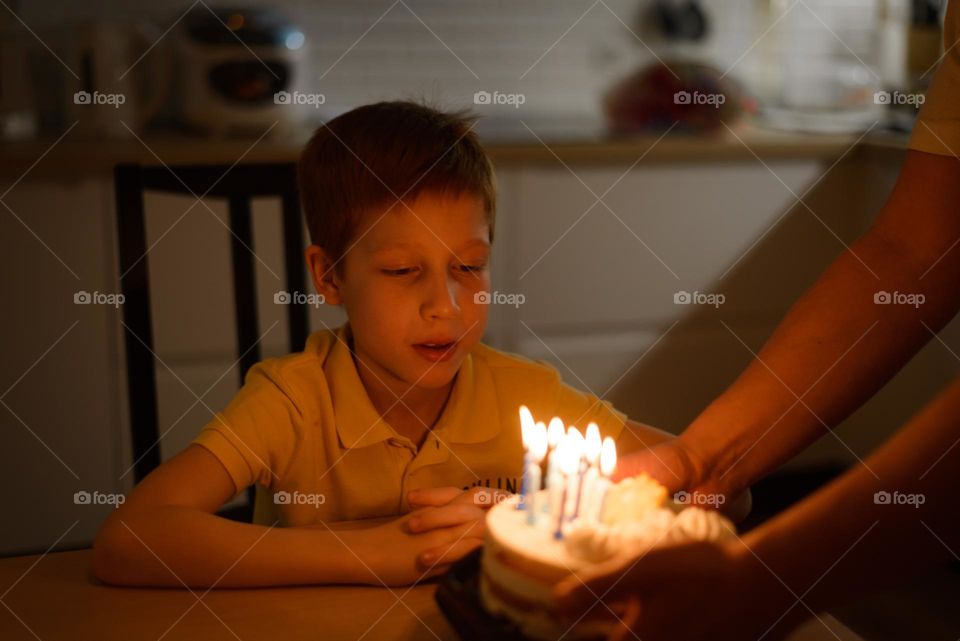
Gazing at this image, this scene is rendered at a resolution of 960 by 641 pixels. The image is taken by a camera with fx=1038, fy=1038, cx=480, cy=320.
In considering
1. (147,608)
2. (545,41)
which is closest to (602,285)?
(545,41)

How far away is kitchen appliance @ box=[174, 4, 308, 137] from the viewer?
242cm

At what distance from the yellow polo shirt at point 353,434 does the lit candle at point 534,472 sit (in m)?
0.38

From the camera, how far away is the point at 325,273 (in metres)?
1.26

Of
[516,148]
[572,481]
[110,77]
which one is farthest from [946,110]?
[110,77]

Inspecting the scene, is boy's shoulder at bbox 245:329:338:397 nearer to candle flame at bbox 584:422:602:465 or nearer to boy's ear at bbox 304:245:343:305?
boy's ear at bbox 304:245:343:305

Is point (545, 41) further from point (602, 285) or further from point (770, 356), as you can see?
point (770, 356)

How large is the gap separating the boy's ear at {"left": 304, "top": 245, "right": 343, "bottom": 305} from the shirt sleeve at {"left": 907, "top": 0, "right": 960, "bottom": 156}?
66 cm

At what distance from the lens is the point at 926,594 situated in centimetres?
226

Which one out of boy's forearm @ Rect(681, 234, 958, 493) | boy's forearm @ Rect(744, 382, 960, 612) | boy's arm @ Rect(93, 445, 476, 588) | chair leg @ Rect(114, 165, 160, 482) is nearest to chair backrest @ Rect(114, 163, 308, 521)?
chair leg @ Rect(114, 165, 160, 482)

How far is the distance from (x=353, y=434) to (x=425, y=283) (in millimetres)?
193

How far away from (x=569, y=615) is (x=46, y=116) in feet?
7.37

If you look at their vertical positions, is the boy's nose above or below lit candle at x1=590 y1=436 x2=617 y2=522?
above

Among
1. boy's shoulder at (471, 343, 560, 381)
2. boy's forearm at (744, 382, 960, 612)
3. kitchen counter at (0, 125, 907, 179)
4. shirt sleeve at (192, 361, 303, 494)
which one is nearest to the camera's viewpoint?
boy's forearm at (744, 382, 960, 612)

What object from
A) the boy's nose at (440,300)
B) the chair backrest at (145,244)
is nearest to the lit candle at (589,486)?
the boy's nose at (440,300)
